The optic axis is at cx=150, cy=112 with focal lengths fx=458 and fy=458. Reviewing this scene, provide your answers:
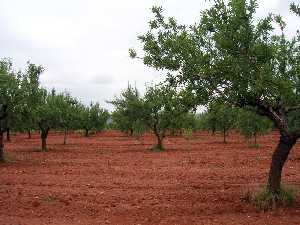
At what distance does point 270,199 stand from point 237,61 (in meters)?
4.87

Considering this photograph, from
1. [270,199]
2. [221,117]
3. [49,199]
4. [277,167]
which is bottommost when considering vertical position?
[49,199]

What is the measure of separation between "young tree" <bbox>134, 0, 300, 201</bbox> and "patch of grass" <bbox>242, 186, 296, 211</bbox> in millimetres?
158

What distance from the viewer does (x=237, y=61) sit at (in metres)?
13.6

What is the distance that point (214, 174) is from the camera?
23.8 m

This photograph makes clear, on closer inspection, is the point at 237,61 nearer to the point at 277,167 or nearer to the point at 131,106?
the point at 277,167

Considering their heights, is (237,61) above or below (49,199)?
above

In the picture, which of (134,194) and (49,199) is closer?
(49,199)

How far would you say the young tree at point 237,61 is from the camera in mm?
13344

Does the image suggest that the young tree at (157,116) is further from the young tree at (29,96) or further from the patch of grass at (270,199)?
the patch of grass at (270,199)

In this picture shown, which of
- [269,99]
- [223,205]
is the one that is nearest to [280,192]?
[223,205]

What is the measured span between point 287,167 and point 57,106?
24.5 metres

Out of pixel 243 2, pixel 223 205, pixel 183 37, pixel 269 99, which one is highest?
pixel 243 2

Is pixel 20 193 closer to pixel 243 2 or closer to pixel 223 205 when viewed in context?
pixel 223 205

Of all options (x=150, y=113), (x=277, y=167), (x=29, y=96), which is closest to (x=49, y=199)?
(x=277, y=167)
